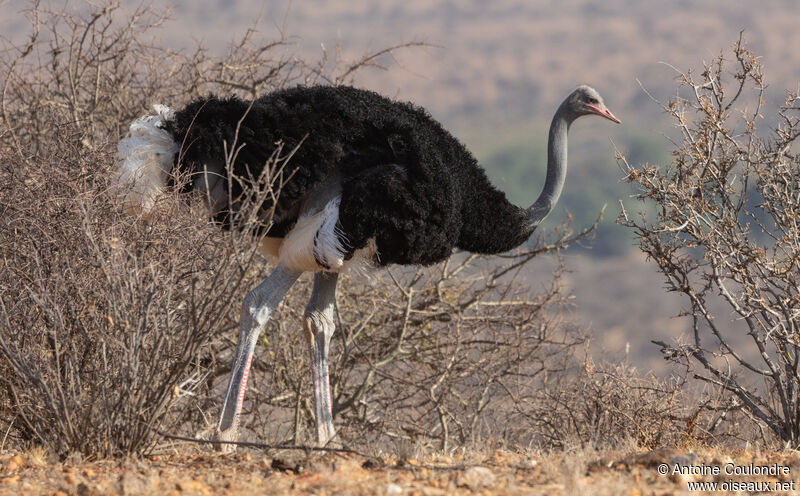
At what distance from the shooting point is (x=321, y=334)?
19.6 feet

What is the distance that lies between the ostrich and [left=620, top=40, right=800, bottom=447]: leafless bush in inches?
51.7

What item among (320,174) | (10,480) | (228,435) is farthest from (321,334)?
(10,480)

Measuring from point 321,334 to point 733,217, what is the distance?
2484 millimetres

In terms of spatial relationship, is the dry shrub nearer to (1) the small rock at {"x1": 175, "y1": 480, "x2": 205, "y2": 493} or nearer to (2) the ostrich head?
(1) the small rock at {"x1": 175, "y1": 480, "x2": 205, "y2": 493}

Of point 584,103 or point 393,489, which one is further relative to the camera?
point 584,103

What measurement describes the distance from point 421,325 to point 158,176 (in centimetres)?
461

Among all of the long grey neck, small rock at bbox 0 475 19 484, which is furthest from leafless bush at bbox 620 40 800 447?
small rock at bbox 0 475 19 484

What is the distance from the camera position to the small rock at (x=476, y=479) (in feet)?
13.4

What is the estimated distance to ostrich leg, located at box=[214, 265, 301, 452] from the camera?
527 cm

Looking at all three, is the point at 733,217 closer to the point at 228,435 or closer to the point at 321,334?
the point at 321,334

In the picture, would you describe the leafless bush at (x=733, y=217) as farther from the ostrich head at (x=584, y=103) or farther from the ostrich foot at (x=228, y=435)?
the ostrich foot at (x=228, y=435)

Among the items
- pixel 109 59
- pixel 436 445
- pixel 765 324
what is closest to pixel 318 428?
pixel 765 324

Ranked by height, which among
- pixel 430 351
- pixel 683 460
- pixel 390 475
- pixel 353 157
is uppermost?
pixel 353 157

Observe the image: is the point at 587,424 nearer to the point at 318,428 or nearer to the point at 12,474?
the point at 318,428
